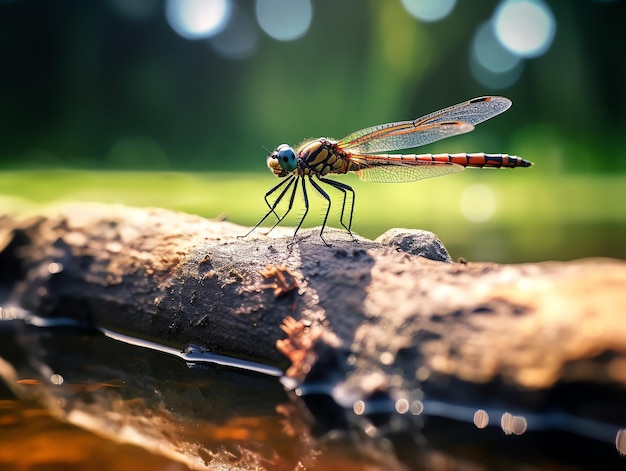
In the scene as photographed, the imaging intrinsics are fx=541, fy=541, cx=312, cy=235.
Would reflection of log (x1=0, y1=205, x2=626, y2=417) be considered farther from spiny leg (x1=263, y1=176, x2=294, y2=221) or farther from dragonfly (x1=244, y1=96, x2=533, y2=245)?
dragonfly (x1=244, y1=96, x2=533, y2=245)

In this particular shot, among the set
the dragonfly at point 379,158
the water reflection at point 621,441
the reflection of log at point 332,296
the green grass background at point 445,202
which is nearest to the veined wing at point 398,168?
the dragonfly at point 379,158

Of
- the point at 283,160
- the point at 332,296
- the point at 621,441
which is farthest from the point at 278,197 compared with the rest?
the point at 621,441

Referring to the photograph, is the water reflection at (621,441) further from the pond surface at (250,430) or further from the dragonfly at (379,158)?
the dragonfly at (379,158)

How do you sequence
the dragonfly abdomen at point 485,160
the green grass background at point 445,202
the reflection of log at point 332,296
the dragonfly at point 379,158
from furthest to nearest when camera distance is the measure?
the green grass background at point 445,202, the dragonfly abdomen at point 485,160, the dragonfly at point 379,158, the reflection of log at point 332,296

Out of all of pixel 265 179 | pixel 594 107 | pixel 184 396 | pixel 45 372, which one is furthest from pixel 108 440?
pixel 594 107

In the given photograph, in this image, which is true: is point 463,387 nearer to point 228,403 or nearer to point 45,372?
point 228,403

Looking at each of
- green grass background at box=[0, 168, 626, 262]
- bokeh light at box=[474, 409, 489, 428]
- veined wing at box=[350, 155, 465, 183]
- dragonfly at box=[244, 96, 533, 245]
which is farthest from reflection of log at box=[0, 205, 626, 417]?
veined wing at box=[350, 155, 465, 183]
